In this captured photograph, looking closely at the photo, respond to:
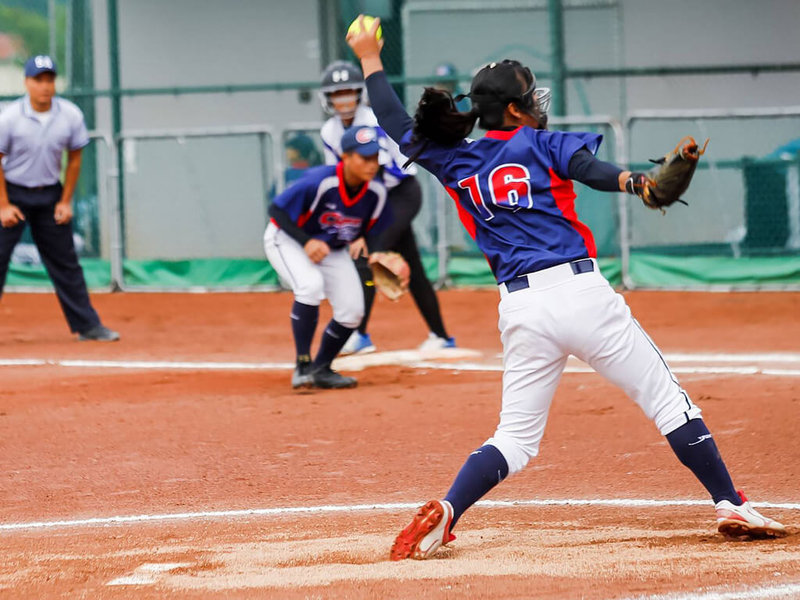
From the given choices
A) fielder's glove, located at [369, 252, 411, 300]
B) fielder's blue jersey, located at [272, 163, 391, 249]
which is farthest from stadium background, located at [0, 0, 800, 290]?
fielder's glove, located at [369, 252, 411, 300]

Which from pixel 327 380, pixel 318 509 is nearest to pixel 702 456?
pixel 318 509

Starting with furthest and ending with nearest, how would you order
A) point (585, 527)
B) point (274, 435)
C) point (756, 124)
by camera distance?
point (756, 124) → point (274, 435) → point (585, 527)

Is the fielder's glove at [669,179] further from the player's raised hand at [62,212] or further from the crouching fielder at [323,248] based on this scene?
the player's raised hand at [62,212]

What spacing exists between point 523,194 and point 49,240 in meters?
6.74

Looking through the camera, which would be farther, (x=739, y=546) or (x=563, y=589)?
(x=739, y=546)

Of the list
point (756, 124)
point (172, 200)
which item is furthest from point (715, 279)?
point (172, 200)

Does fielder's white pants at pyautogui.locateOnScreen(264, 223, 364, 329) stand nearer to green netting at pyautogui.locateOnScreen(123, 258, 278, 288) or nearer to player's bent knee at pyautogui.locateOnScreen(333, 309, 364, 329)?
player's bent knee at pyautogui.locateOnScreen(333, 309, 364, 329)

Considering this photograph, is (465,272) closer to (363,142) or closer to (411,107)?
(411,107)

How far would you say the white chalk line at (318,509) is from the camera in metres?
4.78

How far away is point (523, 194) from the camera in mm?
4094

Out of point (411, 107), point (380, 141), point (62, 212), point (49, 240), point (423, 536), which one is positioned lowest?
point (423, 536)

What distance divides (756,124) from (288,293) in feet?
17.0

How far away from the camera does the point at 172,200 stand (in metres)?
14.4

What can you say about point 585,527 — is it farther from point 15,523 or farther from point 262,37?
point 262,37
